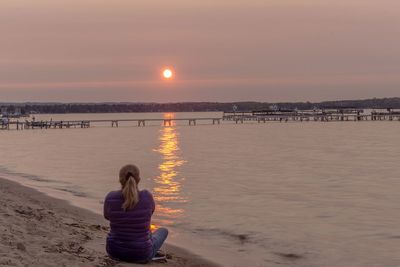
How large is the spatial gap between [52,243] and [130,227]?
1.90 metres

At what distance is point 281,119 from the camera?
5896 inches

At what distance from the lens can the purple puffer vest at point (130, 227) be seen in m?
8.02

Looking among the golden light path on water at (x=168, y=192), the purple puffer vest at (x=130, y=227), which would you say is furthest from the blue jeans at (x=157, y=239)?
the golden light path on water at (x=168, y=192)

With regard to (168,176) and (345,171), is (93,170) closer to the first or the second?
(168,176)

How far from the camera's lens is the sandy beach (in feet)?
26.3

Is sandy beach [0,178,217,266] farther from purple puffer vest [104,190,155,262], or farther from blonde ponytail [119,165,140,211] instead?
blonde ponytail [119,165,140,211]

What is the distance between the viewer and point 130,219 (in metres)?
8.02

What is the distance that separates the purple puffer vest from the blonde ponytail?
0.31 feet

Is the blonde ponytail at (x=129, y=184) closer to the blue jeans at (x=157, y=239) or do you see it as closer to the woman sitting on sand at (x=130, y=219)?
the woman sitting on sand at (x=130, y=219)

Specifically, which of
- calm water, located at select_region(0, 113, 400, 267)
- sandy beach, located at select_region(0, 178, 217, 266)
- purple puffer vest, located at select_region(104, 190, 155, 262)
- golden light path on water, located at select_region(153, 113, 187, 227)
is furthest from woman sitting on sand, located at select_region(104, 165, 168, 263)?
golden light path on water, located at select_region(153, 113, 187, 227)

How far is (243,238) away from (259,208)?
4.43 metres

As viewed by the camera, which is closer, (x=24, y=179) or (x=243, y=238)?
(x=243, y=238)

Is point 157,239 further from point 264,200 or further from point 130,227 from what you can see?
point 264,200

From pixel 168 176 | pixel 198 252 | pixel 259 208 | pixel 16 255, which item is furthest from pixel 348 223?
pixel 168 176
